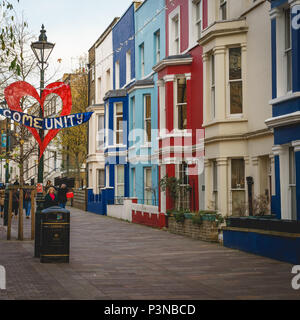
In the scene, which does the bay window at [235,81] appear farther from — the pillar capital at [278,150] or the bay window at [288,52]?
the bay window at [288,52]

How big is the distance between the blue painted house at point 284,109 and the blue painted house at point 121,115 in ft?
54.9

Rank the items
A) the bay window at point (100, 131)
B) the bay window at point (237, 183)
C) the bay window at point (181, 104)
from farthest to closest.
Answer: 1. the bay window at point (100, 131)
2. the bay window at point (181, 104)
3. the bay window at point (237, 183)

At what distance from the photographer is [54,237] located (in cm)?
1387

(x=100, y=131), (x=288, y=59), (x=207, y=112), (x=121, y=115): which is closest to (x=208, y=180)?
(x=207, y=112)

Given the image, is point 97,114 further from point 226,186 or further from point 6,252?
point 6,252

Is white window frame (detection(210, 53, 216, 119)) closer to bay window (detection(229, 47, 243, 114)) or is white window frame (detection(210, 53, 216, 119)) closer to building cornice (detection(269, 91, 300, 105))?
bay window (detection(229, 47, 243, 114))

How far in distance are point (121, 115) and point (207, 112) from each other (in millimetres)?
13023

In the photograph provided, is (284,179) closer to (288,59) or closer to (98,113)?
(288,59)

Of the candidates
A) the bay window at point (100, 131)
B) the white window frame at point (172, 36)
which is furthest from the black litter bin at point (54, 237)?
the bay window at point (100, 131)

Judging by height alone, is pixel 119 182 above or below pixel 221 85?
below

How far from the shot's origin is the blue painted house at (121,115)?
3281cm

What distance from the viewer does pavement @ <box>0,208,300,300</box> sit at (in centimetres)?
973

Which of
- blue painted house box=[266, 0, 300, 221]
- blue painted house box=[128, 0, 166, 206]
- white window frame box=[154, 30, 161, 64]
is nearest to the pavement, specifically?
blue painted house box=[266, 0, 300, 221]

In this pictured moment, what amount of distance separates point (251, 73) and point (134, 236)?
22.4ft
